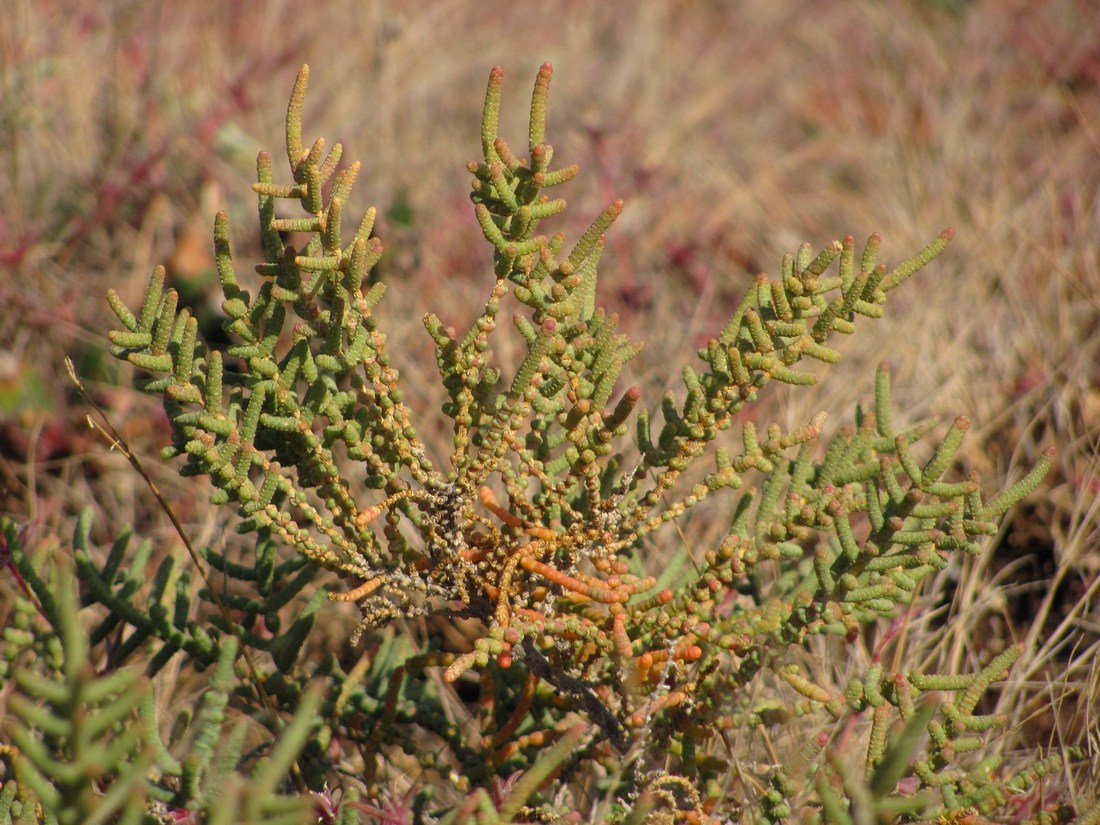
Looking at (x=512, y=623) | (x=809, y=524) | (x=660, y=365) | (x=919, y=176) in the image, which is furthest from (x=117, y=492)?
(x=919, y=176)

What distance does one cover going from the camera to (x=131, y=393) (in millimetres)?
2393

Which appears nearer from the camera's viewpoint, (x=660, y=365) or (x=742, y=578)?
(x=742, y=578)

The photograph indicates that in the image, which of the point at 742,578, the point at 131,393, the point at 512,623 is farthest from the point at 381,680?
the point at 131,393

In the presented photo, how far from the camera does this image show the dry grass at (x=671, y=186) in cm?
208

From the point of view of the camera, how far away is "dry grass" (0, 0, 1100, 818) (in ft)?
6.82

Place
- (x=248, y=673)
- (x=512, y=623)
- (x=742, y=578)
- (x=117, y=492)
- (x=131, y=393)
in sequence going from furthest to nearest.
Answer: (x=131, y=393) → (x=117, y=492) → (x=742, y=578) → (x=248, y=673) → (x=512, y=623)

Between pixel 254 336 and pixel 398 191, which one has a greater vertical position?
pixel 398 191

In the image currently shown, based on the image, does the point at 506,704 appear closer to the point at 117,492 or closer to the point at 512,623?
the point at 512,623

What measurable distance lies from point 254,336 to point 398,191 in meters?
1.96

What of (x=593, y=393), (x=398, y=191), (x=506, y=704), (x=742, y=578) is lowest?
(x=506, y=704)

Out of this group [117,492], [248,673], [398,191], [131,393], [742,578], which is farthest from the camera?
[398,191]

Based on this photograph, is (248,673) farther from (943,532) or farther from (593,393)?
(943,532)

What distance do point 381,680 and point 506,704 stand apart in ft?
0.57

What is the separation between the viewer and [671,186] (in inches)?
133
